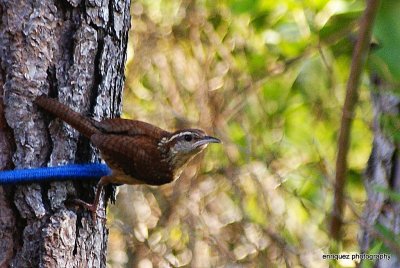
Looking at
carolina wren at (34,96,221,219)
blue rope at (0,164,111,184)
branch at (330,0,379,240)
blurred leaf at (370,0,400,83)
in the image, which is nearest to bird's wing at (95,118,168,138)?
carolina wren at (34,96,221,219)

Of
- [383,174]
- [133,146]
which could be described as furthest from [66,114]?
[383,174]

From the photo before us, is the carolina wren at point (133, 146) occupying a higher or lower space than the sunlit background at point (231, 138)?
lower

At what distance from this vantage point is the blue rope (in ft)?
7.56

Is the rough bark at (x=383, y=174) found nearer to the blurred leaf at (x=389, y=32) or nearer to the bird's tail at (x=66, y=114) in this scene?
the bird's tail at (x=66, y=114)

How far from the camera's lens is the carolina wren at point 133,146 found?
94.7 inches

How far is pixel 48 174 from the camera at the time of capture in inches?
92.0

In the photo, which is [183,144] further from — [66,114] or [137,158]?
[66,114]

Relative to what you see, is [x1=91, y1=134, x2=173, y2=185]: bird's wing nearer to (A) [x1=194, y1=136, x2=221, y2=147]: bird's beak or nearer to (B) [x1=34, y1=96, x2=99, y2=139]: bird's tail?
(B) [x1=34, y1=96, x2=99, y2=139]: bird's tail

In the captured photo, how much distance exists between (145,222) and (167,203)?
10.2 inches

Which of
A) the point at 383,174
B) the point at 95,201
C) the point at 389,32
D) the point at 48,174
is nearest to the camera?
the point at 389,32

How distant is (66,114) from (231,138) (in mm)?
2917

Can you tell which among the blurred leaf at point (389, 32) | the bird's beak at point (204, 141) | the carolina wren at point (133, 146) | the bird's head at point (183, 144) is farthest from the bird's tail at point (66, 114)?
the blurred leaf at point (389, 32)

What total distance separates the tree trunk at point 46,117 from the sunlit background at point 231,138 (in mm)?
1750

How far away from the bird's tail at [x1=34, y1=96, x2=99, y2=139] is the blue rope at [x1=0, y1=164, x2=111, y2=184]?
0.39ft
